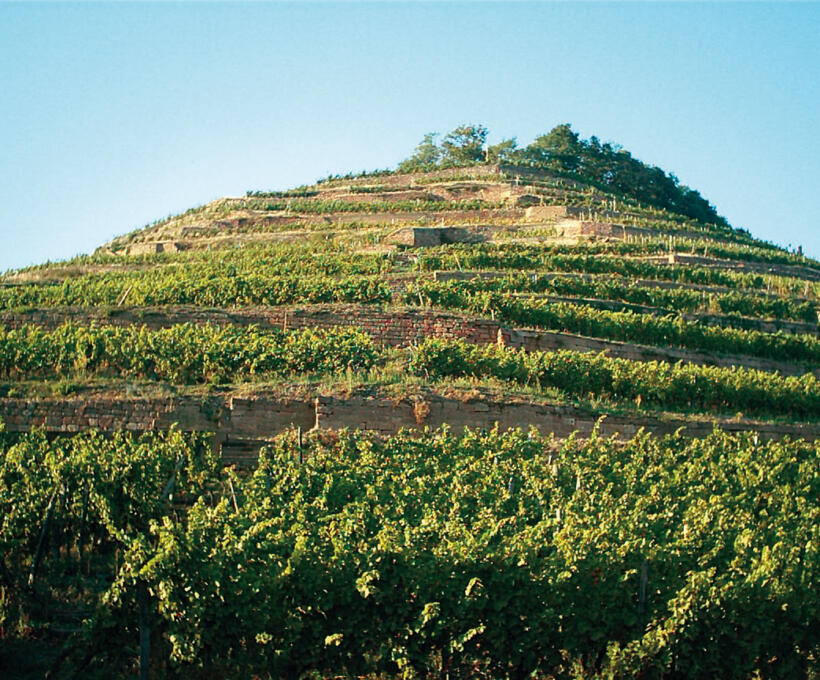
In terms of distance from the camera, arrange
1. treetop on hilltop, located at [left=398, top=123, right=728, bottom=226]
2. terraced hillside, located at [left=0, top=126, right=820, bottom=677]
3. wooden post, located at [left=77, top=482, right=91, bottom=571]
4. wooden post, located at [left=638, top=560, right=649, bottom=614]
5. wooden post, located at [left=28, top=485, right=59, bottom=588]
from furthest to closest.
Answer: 1. treetop on hilltop, located at [left=398, top=123, right=728, bottom=226]
2. wooden post, located at [left=77, top=482, right=91, bottom=571]
3. wooden post, located at [left=28, top=485, right=59, bottom=588]
4. wooden post, located at [left=638, top=560, right=649, bottom=614]
5. terraced hillside, located at [left=0, top=126, right=820, bottom=677]

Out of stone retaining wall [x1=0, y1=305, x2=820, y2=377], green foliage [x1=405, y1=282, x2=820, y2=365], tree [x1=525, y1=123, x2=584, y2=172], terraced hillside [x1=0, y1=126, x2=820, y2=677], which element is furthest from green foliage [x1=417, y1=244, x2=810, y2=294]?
tree [x1=525, y1=123, x2=584, y2=172]

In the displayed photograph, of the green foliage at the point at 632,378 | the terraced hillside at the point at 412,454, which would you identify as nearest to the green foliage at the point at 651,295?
the terraced hillside at the point at 412,454

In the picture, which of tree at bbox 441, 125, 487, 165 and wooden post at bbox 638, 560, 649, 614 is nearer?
wooden post at bbox 638, 560, 649, 614

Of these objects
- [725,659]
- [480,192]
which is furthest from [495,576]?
[480,192]

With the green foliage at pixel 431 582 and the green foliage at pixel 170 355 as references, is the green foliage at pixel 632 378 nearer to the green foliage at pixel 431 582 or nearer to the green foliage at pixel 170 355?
the green foliage at pixel 170 355

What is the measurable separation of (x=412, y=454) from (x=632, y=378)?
631 centimetres

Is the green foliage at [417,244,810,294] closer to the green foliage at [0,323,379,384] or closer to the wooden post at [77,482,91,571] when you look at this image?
the green foliage at [0,323,379,384]

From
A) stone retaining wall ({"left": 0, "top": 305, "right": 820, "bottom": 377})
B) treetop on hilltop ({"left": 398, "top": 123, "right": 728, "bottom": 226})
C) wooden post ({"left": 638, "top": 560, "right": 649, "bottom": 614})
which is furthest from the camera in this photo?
treetop on hilltop ({"left": 398, "top": 123, "right": 728, "bottom": 226})

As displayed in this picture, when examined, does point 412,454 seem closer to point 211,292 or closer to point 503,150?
point 211,292

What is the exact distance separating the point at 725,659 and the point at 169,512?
7251 millimetres

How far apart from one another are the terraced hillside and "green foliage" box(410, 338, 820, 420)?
50 mm

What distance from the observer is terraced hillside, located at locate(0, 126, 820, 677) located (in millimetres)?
12945

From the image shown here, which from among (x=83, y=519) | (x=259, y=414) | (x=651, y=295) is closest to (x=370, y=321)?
(x=259, y=414)

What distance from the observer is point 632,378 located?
69.5ft
